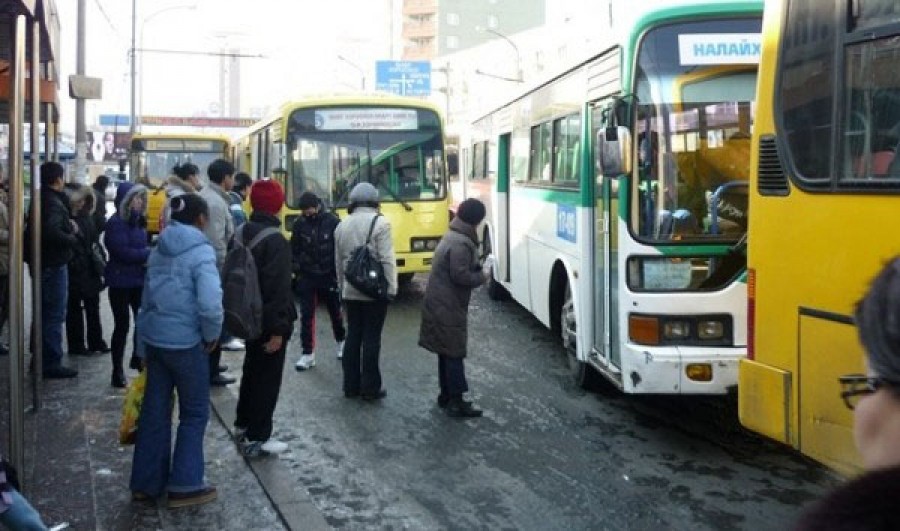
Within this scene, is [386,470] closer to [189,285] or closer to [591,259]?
[189,285]

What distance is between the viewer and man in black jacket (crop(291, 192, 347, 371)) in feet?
32.3

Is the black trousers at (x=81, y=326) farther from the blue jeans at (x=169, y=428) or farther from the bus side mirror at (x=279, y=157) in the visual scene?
the bus side mirror at (x=279, y=157)

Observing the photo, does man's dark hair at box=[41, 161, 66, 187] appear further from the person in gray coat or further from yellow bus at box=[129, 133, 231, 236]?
yellow bus at box=[129, 133, 231, 236]

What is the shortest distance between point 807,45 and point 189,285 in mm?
3322

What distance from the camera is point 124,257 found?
838 centimetres

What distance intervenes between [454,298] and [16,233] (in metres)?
3.50

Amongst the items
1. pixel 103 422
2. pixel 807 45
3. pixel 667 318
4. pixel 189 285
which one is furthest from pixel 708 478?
pixel 103 422

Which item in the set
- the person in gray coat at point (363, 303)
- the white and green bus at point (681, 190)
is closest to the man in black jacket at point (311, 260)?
the person in gray coat at point (363, 303)

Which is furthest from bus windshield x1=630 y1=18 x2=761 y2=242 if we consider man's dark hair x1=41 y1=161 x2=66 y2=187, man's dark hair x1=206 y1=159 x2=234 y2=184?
man's dark hair x1=41 y1=161 x2=66 y2=187

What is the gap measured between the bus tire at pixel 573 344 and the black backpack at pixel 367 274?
1608 millimetres

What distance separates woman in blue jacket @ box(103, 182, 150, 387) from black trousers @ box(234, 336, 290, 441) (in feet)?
7.22

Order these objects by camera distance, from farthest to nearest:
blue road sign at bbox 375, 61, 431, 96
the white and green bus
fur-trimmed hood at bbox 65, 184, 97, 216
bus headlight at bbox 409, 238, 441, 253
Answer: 1. blue road sign at bbox 375, 61, 431, 96
2. bus headlight at bbox 409, 238, 441, 253
3. fur-trimmed hood at bbox 65, 184, 97, 216
4. the white and green bus

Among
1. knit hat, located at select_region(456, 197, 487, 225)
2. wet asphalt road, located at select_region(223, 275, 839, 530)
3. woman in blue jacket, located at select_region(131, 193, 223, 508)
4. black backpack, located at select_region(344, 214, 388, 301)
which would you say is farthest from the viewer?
black backpack, located at select_region(344, 214, 388, 301)

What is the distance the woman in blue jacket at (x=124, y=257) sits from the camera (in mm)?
8383
